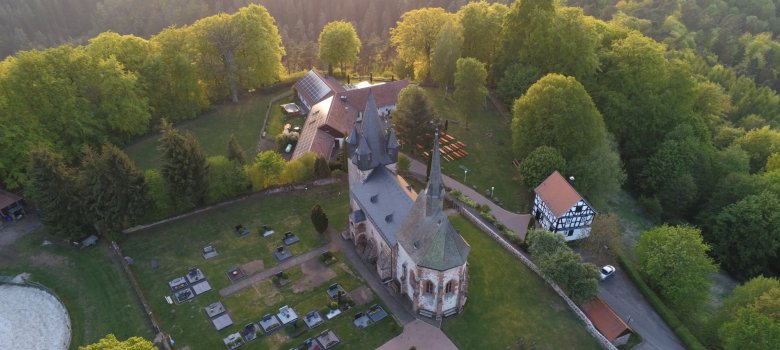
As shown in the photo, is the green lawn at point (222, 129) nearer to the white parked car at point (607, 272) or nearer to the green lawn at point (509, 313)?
the green lawn at point (509, 313)

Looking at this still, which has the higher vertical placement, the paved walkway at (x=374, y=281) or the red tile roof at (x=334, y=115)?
the red tile roof at (x=334, y=115)

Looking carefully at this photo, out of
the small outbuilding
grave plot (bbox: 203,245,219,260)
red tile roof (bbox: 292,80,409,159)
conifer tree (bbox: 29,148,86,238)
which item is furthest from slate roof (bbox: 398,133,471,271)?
the small outbuilding

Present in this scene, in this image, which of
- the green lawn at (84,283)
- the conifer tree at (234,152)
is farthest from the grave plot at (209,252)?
the conifer tree at (234,152)

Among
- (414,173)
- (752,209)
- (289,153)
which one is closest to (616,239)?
(752,209)

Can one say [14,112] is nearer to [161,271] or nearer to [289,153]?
[161,271]

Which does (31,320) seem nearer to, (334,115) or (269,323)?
(269,323)

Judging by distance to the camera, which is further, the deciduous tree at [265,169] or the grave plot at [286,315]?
the deciduous tree at [265,169]

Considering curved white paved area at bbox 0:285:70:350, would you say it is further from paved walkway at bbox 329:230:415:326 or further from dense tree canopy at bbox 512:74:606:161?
dense tree canopy at bbox 512:74:606:161
